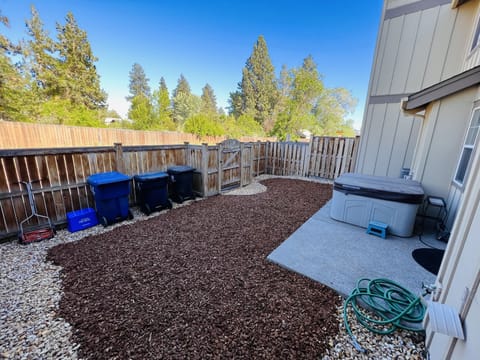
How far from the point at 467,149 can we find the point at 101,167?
6.71 m

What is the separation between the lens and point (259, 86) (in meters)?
27.8

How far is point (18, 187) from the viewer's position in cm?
324

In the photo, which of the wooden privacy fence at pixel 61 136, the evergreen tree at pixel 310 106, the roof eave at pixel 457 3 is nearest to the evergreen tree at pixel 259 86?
the evergreen tree at pixel 310 106

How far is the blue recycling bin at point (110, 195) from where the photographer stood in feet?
12.2

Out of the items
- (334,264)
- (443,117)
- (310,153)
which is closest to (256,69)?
(310,153)

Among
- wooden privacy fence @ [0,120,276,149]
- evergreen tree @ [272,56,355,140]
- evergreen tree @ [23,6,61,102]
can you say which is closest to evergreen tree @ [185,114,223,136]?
wooden privacy fence @ [0,120,276,149]

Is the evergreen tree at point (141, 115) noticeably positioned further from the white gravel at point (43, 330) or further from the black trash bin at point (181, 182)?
the white gravel at point (43, 330)

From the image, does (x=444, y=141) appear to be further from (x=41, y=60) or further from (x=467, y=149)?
(x=41, y=60)

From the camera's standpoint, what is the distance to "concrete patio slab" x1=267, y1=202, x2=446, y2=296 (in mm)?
2428

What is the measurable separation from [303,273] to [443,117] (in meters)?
3.68

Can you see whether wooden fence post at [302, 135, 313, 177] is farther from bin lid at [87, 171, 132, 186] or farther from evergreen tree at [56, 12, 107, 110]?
evergreen tree at [56, 12, 107, 110]

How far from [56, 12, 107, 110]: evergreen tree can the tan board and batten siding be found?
76.7 ft

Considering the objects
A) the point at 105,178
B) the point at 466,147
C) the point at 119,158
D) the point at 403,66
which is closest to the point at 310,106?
the point at 403,66

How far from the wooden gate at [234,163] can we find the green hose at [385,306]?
4665 millimetres
